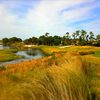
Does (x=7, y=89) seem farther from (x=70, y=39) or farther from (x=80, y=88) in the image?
(x=70, y=39)

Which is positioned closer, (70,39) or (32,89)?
(32,89)

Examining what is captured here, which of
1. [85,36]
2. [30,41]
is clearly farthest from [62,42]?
[30,41]

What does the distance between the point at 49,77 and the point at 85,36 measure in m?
108

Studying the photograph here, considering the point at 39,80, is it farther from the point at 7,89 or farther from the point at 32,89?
A: the point at 7,89

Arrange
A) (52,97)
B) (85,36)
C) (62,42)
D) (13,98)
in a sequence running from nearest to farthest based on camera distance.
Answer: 1. (13,98)
2. (52,97)
3. (85,36)
4. (62,42)

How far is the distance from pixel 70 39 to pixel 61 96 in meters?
125

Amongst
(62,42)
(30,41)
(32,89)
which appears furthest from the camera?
(30,41)

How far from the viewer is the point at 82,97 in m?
5.46

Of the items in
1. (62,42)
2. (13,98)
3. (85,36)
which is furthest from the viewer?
(62,42)

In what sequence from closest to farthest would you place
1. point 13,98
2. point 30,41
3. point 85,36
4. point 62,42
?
point 13,98 → point 85,36 → point 62,42 → point 30,41

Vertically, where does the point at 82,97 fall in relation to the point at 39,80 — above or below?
below

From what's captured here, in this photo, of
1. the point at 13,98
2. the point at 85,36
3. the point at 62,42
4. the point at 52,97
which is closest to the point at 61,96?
the point at 52,97

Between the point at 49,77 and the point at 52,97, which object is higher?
the point at 49,77

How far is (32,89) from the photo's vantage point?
178 inches
